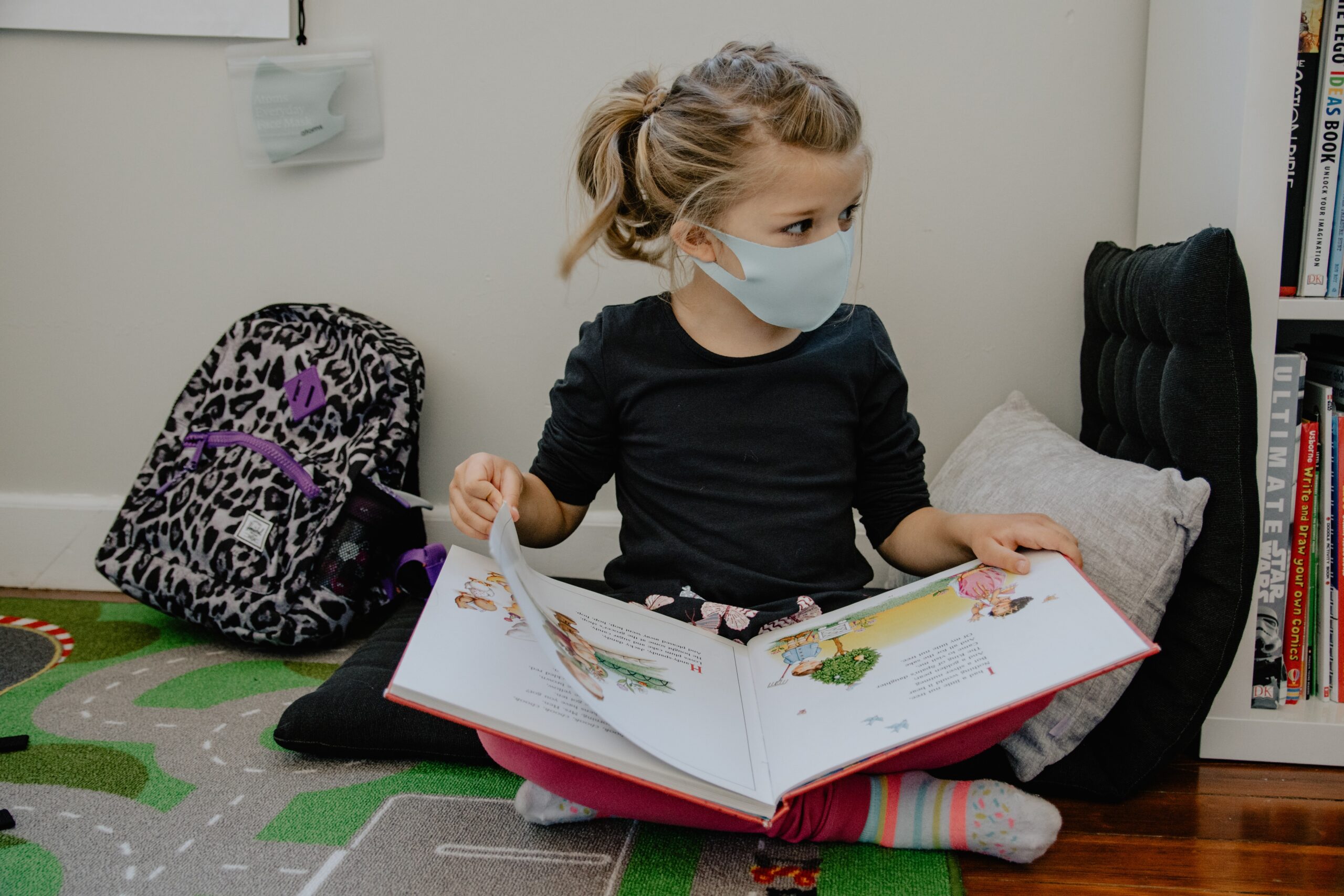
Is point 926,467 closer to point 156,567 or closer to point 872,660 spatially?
point 872,660

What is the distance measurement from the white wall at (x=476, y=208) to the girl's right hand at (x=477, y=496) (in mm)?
566

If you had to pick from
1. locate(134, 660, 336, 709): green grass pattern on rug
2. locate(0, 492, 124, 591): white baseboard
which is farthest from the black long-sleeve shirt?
locate(0, 492, 124, 591): white baseboard

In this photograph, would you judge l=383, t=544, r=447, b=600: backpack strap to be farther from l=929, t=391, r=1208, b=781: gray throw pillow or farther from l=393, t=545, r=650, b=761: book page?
l=929, t=391, r=1208, b=781: gray throw pillow

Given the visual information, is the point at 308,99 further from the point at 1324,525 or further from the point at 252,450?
the point at 1324,525

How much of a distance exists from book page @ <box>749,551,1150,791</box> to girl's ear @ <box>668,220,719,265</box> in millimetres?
339

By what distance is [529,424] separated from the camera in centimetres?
136

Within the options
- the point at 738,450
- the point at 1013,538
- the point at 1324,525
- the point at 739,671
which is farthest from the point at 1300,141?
the point at 739,671

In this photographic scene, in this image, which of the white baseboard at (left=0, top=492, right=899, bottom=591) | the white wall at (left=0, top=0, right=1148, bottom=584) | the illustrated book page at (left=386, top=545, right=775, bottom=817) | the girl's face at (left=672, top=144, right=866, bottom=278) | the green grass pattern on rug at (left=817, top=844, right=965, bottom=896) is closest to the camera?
the illustrated book page at (left=386, top=545, right=775, bottom=817)

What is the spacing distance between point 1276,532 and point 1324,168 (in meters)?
0.35

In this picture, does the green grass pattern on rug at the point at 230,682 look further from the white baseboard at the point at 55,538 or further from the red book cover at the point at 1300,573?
the red book cover at the point at 1300,573

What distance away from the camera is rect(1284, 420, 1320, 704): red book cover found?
0.91m

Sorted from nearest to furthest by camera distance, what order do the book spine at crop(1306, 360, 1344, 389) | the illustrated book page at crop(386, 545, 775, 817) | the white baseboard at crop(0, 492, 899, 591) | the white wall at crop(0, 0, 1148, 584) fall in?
the illustrated book page at crop(386, 545, 775, 817)
the book spine at crop(1306, 360, 1344, 389)
the white wall at crop(0, 0, 1148, 584)
the white baseboard at crop(0, 492, 899, 591)

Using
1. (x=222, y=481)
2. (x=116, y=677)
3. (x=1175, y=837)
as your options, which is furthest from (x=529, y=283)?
(x=1175, y=837)

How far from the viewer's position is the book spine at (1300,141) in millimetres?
874
